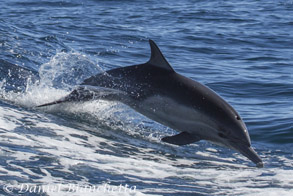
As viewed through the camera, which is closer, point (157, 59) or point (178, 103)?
point (178, 103)

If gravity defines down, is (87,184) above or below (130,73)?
below

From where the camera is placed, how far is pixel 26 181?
225 inches

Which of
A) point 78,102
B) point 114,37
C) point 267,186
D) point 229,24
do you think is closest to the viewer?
point 267,186

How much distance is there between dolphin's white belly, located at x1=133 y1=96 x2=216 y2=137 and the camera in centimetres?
775

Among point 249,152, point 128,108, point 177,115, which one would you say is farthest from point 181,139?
point 128,108

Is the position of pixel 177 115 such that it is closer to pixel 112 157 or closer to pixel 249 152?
pixel 249 152

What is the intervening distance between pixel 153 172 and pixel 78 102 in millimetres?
2844

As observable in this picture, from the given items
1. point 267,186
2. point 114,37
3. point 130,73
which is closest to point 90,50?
point 114,37

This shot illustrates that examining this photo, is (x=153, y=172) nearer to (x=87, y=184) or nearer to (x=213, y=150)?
(x=87, y=184)

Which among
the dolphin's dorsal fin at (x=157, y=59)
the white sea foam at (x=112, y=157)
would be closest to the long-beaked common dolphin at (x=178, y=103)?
the dolphin's dorsal fin at (x=157, y=59)

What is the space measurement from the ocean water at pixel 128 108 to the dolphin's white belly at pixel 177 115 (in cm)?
39

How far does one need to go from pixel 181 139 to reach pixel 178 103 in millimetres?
538

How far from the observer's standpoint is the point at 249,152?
7.42m

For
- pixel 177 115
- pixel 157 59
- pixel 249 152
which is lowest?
pixel 249 152
